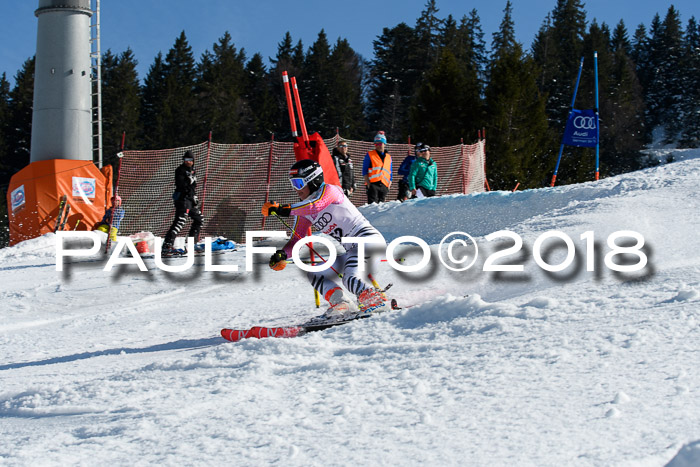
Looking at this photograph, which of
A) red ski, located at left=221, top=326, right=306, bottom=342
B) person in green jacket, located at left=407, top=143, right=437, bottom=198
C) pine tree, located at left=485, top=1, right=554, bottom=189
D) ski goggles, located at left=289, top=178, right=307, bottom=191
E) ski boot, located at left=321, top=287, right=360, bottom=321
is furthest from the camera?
pine tree, located at left=485, top=1, right=554, bottom=189

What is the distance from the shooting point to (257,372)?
12.7 ft

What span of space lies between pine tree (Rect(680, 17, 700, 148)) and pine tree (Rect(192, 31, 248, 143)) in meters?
41.5

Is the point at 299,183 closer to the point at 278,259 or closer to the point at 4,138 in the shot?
the point at 278,259

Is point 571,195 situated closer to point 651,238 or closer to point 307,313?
point 651,238

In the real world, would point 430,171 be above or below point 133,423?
above

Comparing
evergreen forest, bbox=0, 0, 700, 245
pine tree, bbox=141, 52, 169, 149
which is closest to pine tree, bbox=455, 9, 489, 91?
evergreen forest, bbox=0, 0, 700, 245

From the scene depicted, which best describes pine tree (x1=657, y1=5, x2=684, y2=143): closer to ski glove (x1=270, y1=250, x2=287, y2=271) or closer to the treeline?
the treeline

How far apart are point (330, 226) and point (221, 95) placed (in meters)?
51.4

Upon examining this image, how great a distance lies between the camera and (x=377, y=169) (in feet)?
44.3

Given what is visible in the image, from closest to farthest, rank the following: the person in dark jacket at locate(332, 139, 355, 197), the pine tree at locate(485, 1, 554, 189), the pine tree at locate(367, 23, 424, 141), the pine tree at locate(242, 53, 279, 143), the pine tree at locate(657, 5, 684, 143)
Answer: the person in dark jacket at locate(332, 139, 355, 197) → the pine tree at locate(485, 1, 554, 189) → the pine tree at locate(242, 53, 279, 143) → the pine tree at locate(367, 23, 424, 141) → the pine tree at locate(657, 5, 684, 143)

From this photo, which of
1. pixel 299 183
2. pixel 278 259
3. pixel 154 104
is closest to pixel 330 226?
pixel 299 183

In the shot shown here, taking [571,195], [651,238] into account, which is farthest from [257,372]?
[571,195]

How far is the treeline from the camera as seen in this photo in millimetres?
36750

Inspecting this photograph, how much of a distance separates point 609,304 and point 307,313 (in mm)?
2929
